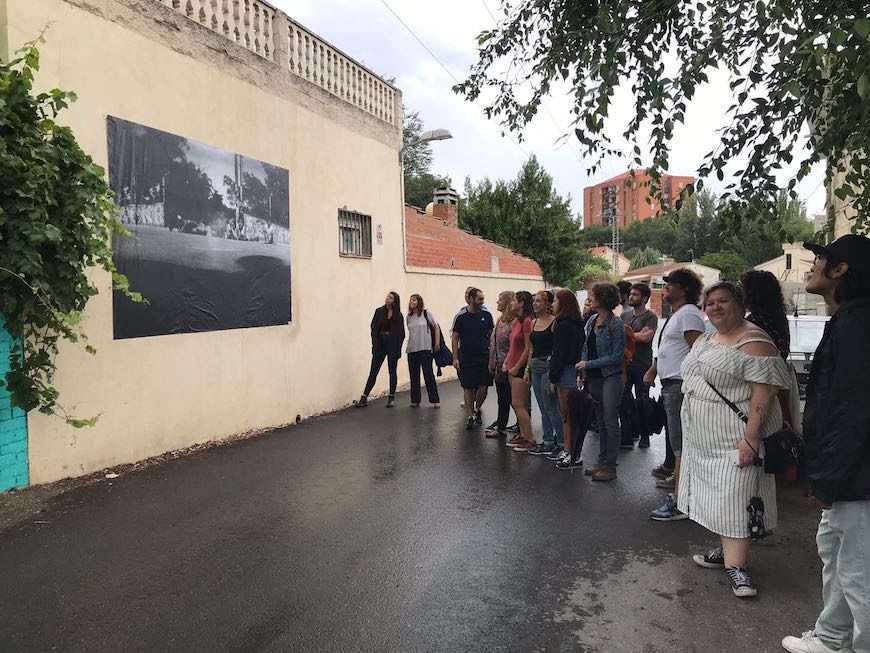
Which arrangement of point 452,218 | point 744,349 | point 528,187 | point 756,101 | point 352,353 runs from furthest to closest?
point 528,187 → point 452,218 → point 352,353 → point 756,101 → point 744,349

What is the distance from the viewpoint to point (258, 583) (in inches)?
148

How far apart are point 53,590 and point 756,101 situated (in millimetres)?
5276

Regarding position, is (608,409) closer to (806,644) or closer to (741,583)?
(741,583)

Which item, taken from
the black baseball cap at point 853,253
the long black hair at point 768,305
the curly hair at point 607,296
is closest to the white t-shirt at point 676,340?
the long black hair at point 768,305

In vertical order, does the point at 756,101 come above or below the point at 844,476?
above

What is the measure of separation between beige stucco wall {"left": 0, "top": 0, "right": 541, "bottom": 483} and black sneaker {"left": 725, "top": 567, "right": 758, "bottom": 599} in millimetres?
5459

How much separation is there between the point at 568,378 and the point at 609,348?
676mm

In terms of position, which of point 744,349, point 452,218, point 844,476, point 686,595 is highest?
point 452,218

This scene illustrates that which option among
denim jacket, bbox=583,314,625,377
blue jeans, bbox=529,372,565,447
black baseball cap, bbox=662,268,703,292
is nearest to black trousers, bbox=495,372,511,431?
blue jeans, bbox=529,372,565,447

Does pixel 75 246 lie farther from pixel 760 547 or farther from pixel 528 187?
pixel 528 187

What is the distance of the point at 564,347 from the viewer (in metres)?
6.15

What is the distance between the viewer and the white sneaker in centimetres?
288

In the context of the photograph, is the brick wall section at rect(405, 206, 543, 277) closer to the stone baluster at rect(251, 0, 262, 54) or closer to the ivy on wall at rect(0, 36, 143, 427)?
the stone baluster at rect(251, 0, 262, 54)

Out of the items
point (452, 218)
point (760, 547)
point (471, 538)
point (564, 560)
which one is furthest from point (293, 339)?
point (452, 218)
